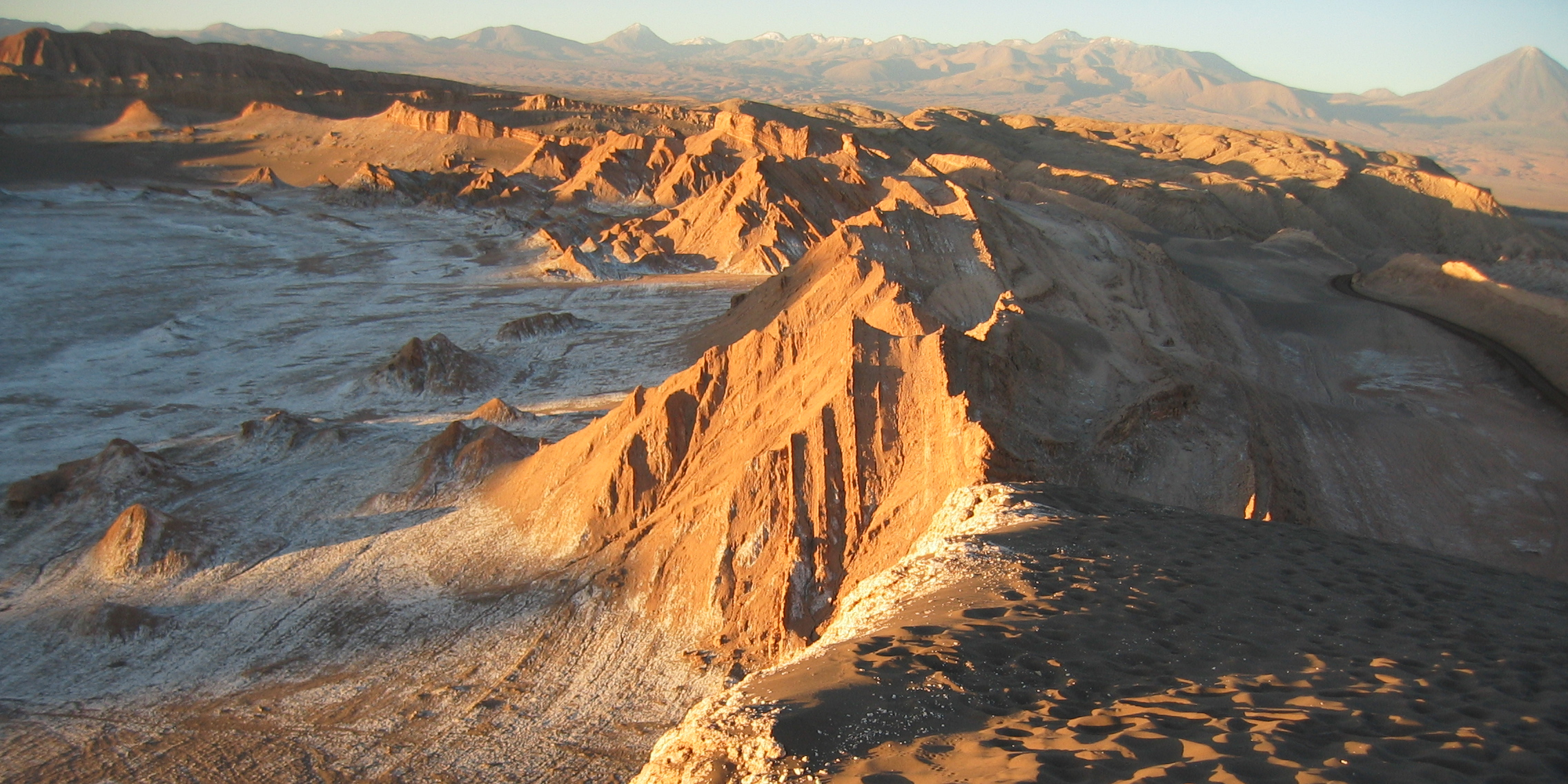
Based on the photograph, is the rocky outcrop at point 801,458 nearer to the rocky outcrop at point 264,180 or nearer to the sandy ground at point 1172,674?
the sandy ground at point 1172,674

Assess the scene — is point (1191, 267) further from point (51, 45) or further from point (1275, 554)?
point (51, 45)

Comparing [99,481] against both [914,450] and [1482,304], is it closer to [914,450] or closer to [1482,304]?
[914,450]

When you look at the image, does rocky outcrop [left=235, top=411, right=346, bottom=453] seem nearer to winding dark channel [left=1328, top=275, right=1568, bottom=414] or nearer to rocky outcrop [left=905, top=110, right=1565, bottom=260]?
winding dark channel [left=1328, top=275, right=1568, bottom=414]

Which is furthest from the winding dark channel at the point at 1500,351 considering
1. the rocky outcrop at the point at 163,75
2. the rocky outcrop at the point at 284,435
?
the rocky outcrop at the point at 163,75

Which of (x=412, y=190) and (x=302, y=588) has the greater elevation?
(x=412, y=190)

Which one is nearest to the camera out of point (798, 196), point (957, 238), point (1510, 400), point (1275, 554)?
point (1275, 554)

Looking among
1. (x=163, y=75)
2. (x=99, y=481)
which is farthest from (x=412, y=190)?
(x=99, y=481)

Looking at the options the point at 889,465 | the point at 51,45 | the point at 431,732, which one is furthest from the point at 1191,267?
the point at 51,45
